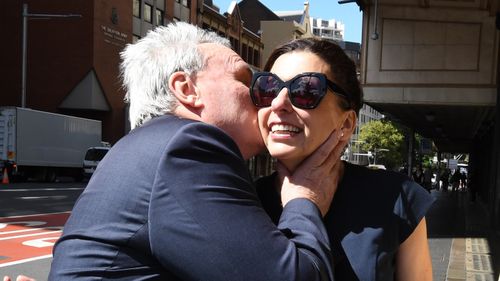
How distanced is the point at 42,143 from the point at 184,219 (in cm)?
2862

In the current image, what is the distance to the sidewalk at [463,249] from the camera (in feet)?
26.7

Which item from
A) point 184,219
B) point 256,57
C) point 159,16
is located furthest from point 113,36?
point 184,219

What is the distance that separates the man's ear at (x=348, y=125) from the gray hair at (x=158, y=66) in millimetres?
493

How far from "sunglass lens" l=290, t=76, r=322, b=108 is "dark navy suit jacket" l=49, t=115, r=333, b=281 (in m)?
0.30

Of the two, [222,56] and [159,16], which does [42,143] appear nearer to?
[159,16]

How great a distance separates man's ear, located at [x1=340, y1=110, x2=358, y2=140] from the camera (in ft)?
5.97

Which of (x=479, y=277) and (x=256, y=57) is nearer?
(x=479, y=277)

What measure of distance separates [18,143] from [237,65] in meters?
26.9

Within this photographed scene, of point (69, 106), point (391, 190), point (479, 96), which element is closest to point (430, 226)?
point (479, 96)

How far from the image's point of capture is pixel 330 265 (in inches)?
58.4

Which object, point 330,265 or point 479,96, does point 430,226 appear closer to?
point 479,96

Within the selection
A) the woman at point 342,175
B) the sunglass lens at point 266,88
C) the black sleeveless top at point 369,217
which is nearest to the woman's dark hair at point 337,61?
the woman at point 342,175

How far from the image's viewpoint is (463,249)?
10492mm

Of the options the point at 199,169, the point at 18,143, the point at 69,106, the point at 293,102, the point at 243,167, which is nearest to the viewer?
the point at 199,169
